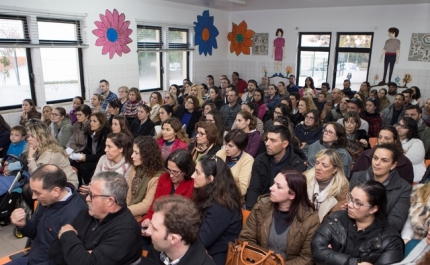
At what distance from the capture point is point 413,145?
3.64m

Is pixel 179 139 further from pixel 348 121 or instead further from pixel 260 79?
pixel 260 79

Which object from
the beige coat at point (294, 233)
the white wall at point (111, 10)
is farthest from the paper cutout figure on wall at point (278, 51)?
the beige coat at point (294, 233)

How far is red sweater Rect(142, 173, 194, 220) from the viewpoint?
2595 mm

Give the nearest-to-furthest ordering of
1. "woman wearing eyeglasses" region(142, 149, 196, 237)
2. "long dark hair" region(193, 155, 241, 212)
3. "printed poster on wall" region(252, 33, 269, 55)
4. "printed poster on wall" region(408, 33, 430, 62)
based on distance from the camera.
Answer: "long dark hair" region(193, 155, 241, 212), "woman wearing eyeglasses" region(142, 149, 196, 237), "printed poster on wall" region(408, 33, 430, 62), "printed poster on wall" region(252, 33, 269, 55)

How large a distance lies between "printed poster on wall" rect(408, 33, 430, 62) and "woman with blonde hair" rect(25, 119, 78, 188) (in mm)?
7637

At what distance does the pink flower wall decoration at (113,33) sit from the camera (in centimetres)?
672

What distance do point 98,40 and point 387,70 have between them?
261 inches

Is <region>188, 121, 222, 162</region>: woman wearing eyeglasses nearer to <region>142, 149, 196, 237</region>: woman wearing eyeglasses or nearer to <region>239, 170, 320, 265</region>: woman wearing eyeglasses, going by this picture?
<region>142, 149, 196, 237</region>: woman wearing eyeglasses

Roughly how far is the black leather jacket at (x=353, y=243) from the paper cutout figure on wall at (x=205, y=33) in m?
7.66

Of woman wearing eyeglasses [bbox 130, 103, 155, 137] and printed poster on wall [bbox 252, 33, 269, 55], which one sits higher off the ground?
printed poster on wall [bbox 252, 33, 269, 55]

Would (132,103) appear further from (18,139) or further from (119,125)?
(18,139)

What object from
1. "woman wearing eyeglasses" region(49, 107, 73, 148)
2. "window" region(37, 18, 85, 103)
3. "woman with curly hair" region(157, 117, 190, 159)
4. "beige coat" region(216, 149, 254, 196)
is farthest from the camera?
"window" region(37, 18, 85, 103)

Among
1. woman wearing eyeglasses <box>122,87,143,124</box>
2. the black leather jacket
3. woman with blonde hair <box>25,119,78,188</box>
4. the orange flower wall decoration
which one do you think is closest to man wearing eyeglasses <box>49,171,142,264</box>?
the black leather jacket

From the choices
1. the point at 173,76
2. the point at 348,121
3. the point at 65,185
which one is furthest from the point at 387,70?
the point at 65,185
